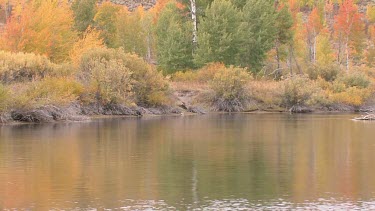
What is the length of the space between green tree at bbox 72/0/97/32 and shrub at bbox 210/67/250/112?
2275 cm

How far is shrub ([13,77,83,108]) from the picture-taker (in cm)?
5206

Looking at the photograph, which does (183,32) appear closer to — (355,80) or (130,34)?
(130,34)

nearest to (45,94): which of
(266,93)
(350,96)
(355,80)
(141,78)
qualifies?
(141,78)

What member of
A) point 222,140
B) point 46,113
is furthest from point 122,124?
point 222,140

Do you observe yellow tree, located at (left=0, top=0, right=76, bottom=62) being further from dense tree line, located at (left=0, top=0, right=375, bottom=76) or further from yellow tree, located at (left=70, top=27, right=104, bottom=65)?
yellow tree, located at (left=70, top=27, right=104, bottom=65)

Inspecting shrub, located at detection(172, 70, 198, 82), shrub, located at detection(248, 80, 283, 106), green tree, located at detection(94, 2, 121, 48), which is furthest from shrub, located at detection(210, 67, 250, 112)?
green tree, located at detection(94, 2, 121, 48)

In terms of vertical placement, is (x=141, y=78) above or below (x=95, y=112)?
above

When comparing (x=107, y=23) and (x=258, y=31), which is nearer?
(x=258, y=31)

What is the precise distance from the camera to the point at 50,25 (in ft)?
263

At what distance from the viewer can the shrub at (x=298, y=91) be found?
72.8 metres

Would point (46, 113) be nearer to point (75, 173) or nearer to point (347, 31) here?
point (75, 173)

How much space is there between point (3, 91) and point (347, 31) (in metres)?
65.8

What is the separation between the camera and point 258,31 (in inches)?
3322

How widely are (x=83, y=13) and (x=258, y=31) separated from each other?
68.8 ft
